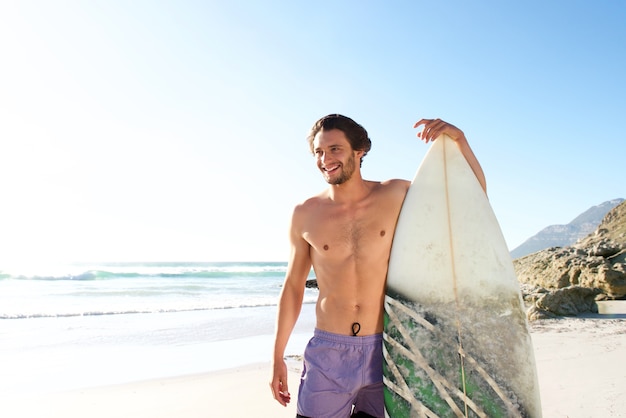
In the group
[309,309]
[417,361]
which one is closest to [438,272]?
[417,361]

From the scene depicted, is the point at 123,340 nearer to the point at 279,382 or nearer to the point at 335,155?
the point at 279,382

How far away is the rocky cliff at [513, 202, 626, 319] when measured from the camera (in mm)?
7777

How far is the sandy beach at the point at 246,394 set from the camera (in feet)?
11.9

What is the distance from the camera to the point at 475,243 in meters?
2.29

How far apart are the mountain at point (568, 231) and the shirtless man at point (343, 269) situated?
9544 centimetres

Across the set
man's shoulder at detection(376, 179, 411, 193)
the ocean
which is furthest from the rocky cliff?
man's shoulder at detection(376, 179, 411, 193)

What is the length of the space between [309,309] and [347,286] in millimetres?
9854

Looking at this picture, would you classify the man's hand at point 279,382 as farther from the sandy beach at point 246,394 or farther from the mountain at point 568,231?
the mountain at point 568,231

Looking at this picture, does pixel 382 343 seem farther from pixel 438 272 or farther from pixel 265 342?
pixel 265 342

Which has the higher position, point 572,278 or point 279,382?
point 572,278

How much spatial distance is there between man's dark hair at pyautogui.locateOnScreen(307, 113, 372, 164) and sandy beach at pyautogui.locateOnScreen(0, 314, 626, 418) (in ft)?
8.14

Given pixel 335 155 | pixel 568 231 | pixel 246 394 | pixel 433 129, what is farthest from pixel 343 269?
pixel 568 231

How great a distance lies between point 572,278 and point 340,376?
34.1 feet

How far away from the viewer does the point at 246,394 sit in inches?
176
